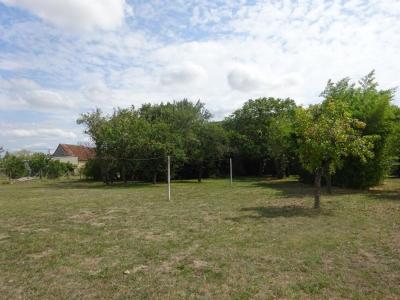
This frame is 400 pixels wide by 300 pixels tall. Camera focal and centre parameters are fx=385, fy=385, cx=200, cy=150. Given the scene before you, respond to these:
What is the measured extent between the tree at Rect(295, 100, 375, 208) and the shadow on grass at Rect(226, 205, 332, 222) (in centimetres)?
64

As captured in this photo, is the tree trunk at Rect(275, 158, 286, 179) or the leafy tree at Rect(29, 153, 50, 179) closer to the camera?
the tree trunk at Rect(275, 158, 286, 179)

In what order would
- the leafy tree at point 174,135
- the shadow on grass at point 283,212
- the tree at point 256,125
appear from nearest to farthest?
1. the shadow on grass at point 283,212
2. the leafy tree at point 174,135
3. the tree at point 256,125

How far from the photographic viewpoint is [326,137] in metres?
11.1

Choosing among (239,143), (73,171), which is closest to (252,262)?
(239,143)

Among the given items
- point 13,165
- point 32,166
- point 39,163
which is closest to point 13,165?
point 13,165

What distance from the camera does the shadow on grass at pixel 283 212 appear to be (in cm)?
1016

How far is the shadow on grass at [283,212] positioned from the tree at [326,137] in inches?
25.4

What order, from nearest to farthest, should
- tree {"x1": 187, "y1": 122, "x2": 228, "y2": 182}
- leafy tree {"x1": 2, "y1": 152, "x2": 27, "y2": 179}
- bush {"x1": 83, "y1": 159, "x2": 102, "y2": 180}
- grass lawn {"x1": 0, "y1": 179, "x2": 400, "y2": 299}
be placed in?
grass lawn {"x1": 0, "y1": 179, "x2": 400, "y2": 299} → tree {"x1": 187, "y1": 122, "x2": 228, "y2": 182} → leafy tree {"x1": 2, "y1": 152, "x2": 27, "y2": 179} → bush {"x1": 83, "y1": 159, "x2": 102, "y2": 180}

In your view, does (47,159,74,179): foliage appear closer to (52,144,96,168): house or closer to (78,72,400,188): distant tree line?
(78,72,400,188): distant tree line

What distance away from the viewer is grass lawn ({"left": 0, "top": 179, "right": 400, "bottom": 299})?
4.84 meters

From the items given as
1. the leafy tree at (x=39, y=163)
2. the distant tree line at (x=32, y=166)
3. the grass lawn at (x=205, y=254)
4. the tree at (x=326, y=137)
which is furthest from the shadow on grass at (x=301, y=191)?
the leafy tree at (x=39, y=163)

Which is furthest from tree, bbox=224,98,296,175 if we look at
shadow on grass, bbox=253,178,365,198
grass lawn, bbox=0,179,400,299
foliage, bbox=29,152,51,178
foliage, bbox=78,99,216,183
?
grass lawn, bbox=0,179,400,299

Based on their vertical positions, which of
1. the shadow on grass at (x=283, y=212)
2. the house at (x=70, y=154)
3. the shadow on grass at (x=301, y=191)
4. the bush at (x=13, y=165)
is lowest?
the shadow on grass at (x=283, y=212)

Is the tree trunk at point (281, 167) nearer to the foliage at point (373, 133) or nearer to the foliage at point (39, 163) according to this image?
the foliage at point (373, 133)
